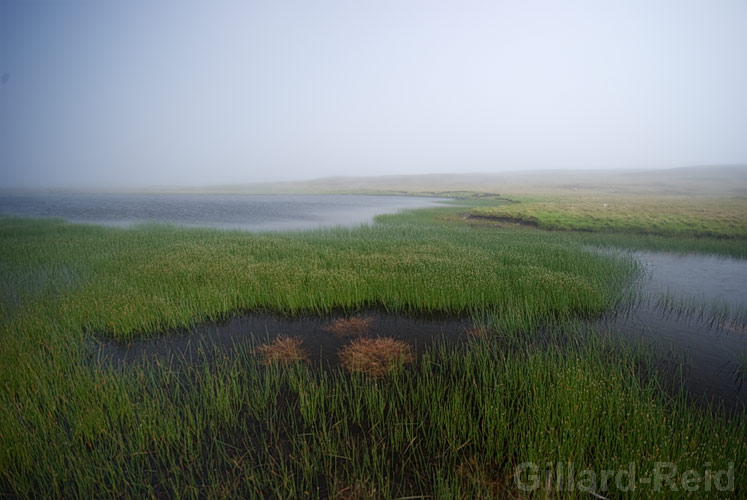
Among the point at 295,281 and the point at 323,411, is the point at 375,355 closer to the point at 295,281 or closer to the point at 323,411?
the point at 323,411

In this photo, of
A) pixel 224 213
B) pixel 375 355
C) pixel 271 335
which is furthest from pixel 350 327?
pixel 224 213

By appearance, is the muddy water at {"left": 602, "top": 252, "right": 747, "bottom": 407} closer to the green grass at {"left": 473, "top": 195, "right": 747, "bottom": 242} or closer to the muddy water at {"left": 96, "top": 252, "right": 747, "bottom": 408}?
the muddy water at {"left": 96, "top": 252, "right": 747, "bottom": 408}

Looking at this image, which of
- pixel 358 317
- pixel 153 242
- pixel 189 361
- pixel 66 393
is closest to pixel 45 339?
pixel 66 393

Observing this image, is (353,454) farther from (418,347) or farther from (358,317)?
A: (358,317)

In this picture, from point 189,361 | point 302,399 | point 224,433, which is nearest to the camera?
point 224,433

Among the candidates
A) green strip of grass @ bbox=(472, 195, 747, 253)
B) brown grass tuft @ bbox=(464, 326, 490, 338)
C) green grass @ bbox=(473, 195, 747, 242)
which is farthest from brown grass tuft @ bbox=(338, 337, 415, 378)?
green grass @ bbox=(473, 195, 747, 242)

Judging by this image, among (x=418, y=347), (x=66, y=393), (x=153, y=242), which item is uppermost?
(x=153, y=242)

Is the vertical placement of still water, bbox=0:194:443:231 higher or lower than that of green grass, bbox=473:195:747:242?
higher

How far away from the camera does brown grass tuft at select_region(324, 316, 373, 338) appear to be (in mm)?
A: 8594

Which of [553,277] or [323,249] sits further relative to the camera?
[323,249]

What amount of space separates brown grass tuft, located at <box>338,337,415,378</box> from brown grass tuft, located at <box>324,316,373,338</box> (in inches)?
22.2

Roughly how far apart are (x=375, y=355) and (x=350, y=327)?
72.1 inches

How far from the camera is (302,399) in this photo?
205 inches

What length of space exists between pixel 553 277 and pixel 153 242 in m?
21.6
